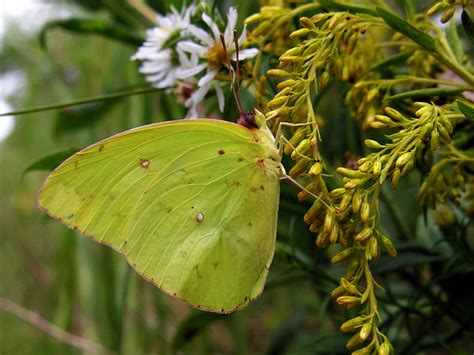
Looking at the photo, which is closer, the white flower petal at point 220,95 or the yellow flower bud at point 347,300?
the yellow flower bud at point 347,300

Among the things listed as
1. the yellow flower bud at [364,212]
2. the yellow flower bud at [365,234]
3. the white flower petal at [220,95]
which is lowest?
the yellow flower bud at [365,234]

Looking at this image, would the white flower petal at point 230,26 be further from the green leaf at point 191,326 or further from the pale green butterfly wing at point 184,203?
the green leaf at point 191,326

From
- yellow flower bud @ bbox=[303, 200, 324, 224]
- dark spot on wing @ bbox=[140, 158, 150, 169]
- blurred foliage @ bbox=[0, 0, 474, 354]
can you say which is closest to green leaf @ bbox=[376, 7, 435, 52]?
blurred foliage @ bbox=[0, 0, 474, 354]

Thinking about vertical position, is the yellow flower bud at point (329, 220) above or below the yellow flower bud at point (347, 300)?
above

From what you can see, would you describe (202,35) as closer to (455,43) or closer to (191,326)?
(455,43)

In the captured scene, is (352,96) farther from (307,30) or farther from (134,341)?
(134,341)

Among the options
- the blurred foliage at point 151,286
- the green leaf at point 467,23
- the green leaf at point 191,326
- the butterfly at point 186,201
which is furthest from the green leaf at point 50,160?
the green leaf at point 467,23

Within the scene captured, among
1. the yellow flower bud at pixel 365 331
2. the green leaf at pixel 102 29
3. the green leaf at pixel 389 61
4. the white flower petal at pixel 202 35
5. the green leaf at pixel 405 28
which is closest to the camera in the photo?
the yellow flower bud at pixel 365 331

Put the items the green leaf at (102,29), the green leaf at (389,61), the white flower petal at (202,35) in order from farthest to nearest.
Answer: the green leaf at (102,29), the white flower petal at (202,35), the green leaf at (389,61)
